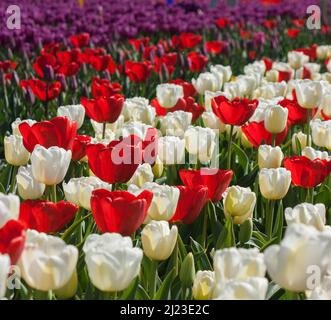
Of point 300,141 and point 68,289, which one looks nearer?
point 68,289

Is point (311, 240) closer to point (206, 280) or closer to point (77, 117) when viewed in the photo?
point (206, 280)

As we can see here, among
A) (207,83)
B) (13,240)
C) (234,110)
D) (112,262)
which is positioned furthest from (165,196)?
(207,83)

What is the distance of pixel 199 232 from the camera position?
255cm

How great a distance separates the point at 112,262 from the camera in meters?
1.49

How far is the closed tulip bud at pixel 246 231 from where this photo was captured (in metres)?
2.31

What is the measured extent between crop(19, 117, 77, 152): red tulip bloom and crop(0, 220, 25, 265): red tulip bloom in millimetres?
1083

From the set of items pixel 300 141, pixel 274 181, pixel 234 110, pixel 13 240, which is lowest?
pixel 300 141

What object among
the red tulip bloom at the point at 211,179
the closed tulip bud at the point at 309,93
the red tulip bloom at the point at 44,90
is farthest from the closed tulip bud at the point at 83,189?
the red tulip bloom at the point at 44,90

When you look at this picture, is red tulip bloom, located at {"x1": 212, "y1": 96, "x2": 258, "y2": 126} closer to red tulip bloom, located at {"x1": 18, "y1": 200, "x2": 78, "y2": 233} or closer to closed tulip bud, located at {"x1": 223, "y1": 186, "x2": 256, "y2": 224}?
closed tulip bud, located at {"x1": 223, "y1": 186, "x2": 256, "y2": 224}

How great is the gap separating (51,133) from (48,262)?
44.9 inches

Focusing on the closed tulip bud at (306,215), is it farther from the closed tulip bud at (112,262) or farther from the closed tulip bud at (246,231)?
the closed tulip bud at (112,262)

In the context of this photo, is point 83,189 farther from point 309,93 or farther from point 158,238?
point 309,93

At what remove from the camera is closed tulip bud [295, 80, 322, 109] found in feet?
10.8
